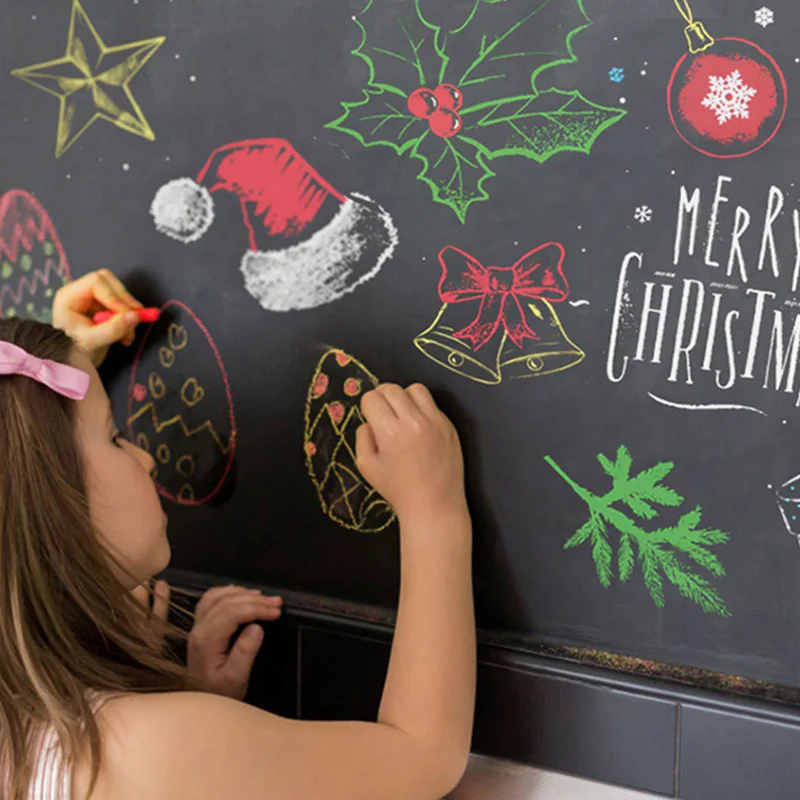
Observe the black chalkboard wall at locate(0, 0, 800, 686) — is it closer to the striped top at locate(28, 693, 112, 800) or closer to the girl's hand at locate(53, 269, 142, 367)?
the girl's hand at locate(53, 269, 142, 367)

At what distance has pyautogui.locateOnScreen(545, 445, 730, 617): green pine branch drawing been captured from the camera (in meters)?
0.91

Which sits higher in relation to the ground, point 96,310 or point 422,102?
point 422,102

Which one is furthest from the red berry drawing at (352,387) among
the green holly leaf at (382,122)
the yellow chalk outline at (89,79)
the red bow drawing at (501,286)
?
the yellow chalk outline at (89,79)

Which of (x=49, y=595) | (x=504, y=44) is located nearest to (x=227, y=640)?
Result: (x=49, y=595)

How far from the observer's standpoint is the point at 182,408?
44.2 inches

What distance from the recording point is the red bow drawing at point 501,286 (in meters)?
0.93

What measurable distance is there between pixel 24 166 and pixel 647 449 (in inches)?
29.5

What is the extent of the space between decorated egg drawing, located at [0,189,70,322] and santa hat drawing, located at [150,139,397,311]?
180mm

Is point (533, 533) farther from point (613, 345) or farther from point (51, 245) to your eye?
point (51, 245)

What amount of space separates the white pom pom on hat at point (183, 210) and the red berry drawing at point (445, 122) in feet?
0.84

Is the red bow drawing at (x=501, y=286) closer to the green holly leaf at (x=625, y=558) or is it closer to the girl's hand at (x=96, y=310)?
the green holly leaf at (x=625, y=558)

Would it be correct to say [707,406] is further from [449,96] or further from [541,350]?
[449,96]

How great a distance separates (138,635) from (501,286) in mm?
448

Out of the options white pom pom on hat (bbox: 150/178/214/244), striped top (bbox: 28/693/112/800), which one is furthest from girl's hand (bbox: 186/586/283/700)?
white pom pom on hat (bbox: 150/178/214/244)
